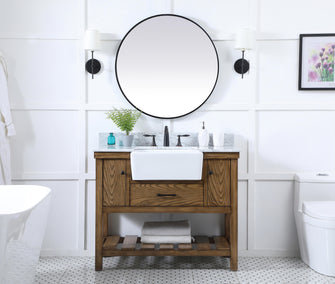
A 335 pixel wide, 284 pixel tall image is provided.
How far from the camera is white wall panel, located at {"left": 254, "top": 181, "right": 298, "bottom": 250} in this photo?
3139 mm

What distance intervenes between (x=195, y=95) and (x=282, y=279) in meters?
1.51

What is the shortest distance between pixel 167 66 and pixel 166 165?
95cm

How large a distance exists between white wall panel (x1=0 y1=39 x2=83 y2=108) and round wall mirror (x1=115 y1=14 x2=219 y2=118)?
1.24 feet

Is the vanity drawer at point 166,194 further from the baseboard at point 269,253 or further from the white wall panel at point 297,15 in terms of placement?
the white wall panel at point 297,15

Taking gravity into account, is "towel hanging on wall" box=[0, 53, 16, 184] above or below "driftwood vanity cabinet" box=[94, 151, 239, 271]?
above

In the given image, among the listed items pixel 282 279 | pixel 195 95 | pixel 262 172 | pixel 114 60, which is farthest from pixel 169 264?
pixel 114 60

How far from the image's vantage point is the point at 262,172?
314 cm

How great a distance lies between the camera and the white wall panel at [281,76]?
3102 millimetres

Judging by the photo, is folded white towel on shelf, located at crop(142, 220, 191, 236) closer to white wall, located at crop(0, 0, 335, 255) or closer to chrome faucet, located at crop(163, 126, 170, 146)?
white wall, located at crop(0, 0, 335, 255)

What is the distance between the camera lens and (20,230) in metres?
1.72

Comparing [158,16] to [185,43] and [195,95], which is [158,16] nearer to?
[185,43]

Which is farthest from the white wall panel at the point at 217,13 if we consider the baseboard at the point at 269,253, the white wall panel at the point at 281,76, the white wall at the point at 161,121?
the baseboard at the point at 269,253

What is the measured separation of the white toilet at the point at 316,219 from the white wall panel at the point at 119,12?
1.77 meters

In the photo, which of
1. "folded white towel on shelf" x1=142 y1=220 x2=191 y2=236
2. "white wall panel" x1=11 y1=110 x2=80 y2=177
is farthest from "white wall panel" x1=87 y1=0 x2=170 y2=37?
"folded white towel on shelf" x1=142 y1=220 x2=191 y2=236
